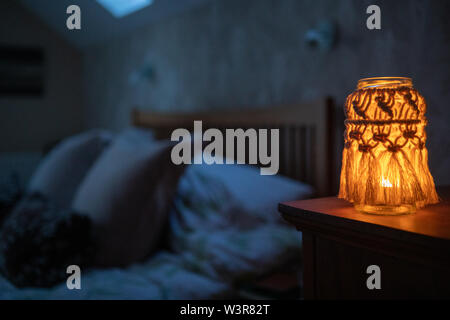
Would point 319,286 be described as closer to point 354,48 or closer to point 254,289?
point 254,289

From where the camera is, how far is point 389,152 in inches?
24.0

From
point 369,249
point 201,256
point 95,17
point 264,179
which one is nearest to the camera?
point 369,249

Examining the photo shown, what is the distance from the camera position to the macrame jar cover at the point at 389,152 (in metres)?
0.60

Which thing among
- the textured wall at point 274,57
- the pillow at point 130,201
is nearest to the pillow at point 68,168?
the pillow at point 130,201

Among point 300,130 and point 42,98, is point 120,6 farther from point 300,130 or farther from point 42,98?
point 300,130

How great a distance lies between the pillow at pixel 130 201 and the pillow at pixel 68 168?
14.7 inches

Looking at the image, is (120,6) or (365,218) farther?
(120,6)

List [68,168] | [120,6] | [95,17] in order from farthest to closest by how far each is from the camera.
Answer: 1. [95,17]
2. [120,6]
3. [68,168]

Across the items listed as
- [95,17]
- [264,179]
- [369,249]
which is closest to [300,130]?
[264,179]

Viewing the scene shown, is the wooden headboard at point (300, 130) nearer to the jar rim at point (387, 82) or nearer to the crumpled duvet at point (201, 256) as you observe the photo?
the crumpled duvet at point (201, 256)

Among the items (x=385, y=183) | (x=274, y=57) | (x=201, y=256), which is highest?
(x=274, y=57)

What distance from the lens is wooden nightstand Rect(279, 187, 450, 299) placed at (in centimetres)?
51

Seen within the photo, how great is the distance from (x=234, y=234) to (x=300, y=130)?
0.56 meters

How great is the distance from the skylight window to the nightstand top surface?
96.7 inches
